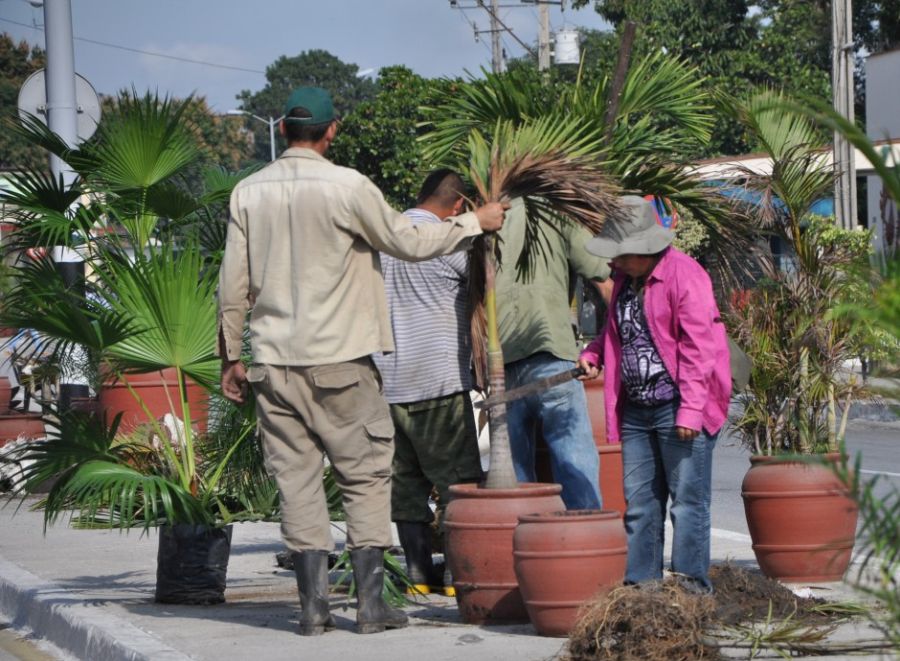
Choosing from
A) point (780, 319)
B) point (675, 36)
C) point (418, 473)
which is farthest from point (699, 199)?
point (675, 36)

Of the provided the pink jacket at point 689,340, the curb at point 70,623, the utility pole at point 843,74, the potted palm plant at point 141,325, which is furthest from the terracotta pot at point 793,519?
the utility pole at point 843,74

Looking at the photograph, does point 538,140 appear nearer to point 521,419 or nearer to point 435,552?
point 521,419

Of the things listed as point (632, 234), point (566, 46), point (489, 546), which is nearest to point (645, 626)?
A: point (489, 546)

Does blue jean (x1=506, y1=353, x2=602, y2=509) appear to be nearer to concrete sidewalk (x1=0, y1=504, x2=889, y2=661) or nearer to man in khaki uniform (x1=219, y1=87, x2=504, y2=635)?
concrete sidewalk (x1=0, y1=504, x2=889, y2=661)

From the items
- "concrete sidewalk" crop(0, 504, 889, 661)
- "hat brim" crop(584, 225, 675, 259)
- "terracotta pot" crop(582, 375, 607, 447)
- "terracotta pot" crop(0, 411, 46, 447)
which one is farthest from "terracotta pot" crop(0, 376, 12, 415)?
"hat brim" crop(584, 225, 675, 259)

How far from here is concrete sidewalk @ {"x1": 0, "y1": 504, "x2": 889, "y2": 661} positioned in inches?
211

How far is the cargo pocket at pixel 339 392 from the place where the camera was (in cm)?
559

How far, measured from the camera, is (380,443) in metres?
5.77

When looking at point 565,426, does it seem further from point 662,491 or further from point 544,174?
point 544,174

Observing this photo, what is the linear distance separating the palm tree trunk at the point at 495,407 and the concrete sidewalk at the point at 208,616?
60 centimetres

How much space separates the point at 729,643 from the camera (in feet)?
17.3

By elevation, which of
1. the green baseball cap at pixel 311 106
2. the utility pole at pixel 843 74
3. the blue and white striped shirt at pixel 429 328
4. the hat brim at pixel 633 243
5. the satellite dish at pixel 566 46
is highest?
the satellite dish at pixel 566 46

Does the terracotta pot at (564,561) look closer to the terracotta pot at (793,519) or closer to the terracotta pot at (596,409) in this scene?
the terracotta pot at (793,519)

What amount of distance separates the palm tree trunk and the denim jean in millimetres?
498
